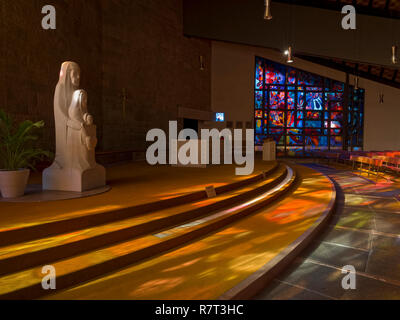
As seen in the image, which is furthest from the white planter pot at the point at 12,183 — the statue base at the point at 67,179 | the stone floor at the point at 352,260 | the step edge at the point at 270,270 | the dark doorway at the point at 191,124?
the dark doorway at the point at 191,124

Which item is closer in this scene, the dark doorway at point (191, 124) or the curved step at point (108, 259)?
the curved step at point (108, 259)

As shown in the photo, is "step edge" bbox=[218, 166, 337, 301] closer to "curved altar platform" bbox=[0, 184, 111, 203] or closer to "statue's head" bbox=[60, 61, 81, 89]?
"curved altar platform" bbox=[0, 184, 111, 203]

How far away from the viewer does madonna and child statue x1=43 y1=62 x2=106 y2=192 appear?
4.18 meters

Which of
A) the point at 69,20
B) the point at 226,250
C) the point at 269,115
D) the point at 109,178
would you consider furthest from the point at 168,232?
the point at 269,115

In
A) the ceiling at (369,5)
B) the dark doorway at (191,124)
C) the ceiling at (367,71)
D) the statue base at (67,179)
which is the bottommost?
the statue base at (67,179)

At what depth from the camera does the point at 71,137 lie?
4250 mm

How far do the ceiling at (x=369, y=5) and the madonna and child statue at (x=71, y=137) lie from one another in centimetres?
1054

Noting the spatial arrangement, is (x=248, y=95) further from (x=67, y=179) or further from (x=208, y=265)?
(x=208, y=265)

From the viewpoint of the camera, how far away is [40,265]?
2334 mm

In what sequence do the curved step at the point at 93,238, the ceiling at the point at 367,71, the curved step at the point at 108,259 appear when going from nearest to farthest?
the curved step at the point at 108,259, the curved step at the point at 93,238, the ceiling at the point at 367,71

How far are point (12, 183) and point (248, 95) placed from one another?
41.3 ft

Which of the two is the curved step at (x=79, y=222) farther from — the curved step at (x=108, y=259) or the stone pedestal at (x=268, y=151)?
the stone pedestal at (x=268, y=151)

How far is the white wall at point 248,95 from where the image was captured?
14625 mm

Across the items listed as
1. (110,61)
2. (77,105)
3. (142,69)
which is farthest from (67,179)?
(142,69)
